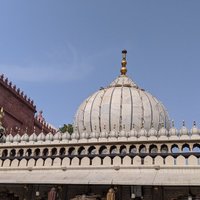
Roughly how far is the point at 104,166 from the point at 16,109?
16522 millimetres

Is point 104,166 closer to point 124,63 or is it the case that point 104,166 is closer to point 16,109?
point 124,63

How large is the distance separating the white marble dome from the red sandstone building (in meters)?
8.09

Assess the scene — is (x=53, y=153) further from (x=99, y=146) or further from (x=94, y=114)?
(x=94, y=114)

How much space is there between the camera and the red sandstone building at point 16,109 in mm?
26016

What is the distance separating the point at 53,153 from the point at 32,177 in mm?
2041

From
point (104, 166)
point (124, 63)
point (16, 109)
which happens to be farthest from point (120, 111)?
point (16, 109)

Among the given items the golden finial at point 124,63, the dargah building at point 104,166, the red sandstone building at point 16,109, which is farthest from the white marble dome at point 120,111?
the red sandstone building at point 16,109

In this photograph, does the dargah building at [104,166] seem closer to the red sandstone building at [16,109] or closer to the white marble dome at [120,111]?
the white marble dome at [120,111]

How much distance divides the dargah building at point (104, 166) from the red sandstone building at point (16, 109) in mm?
9451

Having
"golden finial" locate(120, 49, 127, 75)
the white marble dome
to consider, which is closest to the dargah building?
the white marble dome

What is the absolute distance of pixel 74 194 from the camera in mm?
13094

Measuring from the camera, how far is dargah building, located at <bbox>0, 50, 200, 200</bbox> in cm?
1178

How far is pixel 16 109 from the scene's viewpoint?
27.8 meters

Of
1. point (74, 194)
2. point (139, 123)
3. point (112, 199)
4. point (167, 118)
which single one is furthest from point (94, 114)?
point (112, 199)
